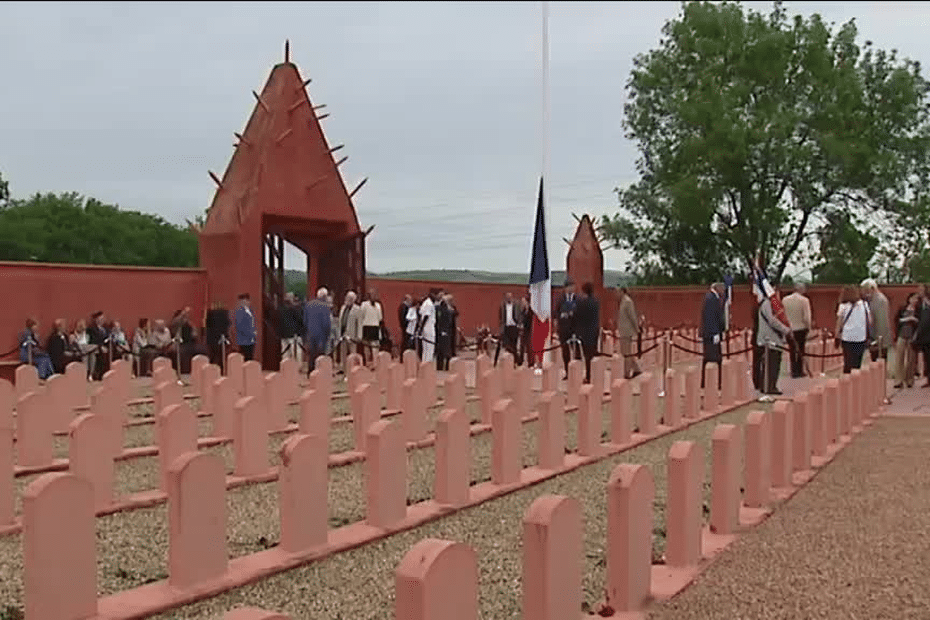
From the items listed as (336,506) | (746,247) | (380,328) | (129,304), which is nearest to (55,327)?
(129,304)

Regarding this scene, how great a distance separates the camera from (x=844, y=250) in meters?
45.7

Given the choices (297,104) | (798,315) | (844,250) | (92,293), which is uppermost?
(297,104)

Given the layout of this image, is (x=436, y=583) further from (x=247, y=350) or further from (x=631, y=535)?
(x=247, y=350)

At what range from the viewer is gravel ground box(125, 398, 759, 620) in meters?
5.51

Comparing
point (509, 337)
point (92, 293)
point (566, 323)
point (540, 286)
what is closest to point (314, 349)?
point (540, 286)

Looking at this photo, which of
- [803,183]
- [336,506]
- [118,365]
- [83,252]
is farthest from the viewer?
[83,252]

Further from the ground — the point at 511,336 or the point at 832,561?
the point at 511,336

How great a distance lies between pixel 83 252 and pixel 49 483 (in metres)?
61.4

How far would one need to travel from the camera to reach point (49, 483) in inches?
192

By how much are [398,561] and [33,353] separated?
14518 millimetres

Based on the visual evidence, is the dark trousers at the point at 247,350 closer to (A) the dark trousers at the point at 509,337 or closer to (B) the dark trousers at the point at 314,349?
(B) the dark trousers at the point at 314,349

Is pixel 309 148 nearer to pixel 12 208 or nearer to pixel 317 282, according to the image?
pixel 317 282

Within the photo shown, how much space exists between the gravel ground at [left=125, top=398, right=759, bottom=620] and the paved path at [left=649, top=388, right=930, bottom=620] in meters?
0.53

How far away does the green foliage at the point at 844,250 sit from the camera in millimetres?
45500
